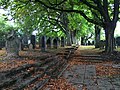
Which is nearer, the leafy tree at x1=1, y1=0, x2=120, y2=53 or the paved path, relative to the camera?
the paved path

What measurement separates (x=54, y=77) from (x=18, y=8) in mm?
14955

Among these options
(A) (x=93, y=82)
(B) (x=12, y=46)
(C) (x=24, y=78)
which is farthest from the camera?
(B) (x=12, y=46)

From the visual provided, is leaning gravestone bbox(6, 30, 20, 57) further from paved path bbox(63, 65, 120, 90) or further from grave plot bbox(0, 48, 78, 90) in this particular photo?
paved path bbox(63, 65, 120, 90)

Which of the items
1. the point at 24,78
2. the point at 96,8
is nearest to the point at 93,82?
the point at 24,78

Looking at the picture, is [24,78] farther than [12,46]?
No

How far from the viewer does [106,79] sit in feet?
35.2

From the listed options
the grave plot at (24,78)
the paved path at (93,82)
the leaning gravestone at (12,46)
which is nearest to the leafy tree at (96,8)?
the leaning gravestone at (12,46)

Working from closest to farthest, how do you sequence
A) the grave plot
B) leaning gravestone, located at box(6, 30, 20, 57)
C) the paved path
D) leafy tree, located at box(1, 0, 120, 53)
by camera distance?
the grave plot
the paved path
leaning gravestone, located at box(6, 30, 20, 57)
leafy tree, located at box(1, 0, 120, 53)

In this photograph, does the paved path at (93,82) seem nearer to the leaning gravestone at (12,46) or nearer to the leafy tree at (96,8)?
the leaning gravestone at (12,46)

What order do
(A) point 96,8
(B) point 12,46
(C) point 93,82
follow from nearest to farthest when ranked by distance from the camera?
(C) point 93,82, (B) point 12,46, (A) point 96,8

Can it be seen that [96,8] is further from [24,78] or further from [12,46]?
[24,78]

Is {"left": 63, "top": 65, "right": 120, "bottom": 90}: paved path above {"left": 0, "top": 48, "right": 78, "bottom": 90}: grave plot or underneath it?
underneath

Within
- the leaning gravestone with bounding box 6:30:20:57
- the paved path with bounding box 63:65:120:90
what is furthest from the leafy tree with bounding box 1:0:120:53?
the paved path with bounding box 63:65:120:90

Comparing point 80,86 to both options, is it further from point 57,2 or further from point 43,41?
point 57,2
